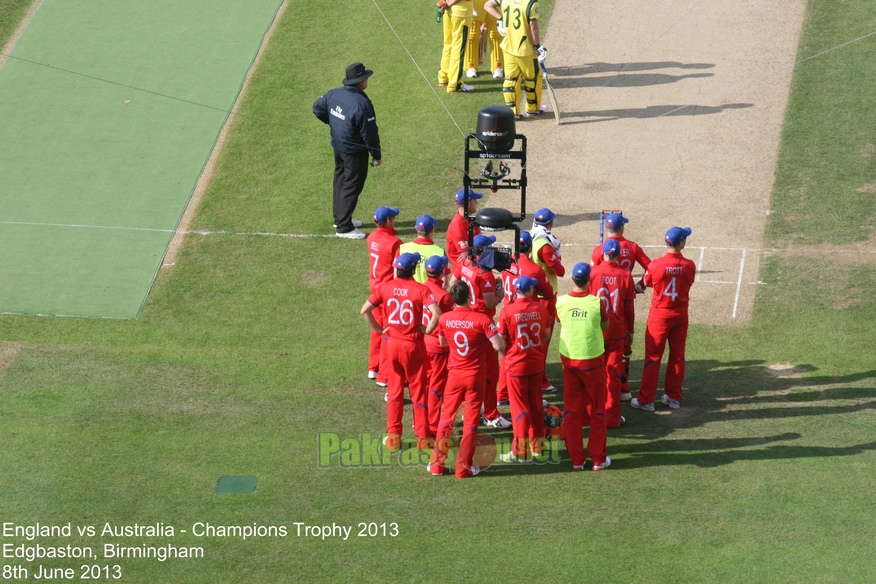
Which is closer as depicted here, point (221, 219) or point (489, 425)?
point (489, 425)

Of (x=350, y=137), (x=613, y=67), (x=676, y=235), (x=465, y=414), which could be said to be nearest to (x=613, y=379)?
(x=676, y=235)

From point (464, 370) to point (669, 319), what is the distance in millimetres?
2490

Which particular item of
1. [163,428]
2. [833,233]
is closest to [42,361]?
[163,428]

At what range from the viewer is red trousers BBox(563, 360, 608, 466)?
10.1m

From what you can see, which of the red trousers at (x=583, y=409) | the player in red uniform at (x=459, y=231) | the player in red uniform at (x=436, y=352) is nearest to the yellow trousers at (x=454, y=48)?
the player in red uniform at (x=459, y=231)

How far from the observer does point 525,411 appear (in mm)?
10430

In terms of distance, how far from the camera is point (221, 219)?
15.5m

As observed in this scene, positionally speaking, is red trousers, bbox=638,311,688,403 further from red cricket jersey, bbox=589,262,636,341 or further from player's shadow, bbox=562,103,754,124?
player's shadow, bbox=562,103,754,124

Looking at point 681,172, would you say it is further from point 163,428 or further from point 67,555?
point 67,555

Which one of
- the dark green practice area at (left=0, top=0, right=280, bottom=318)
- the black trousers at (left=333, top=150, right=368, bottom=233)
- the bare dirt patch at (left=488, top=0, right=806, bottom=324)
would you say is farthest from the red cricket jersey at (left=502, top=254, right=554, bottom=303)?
the dark green practice area at (left=0, top=0, right=280, bottom=318)

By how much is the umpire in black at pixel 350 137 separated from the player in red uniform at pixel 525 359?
15.7 feet

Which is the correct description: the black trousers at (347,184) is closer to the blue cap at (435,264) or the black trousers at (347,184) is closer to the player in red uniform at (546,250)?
the player in red uniform at (546,250)

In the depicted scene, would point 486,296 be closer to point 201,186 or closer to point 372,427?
point 372,427

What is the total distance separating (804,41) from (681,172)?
447cm
